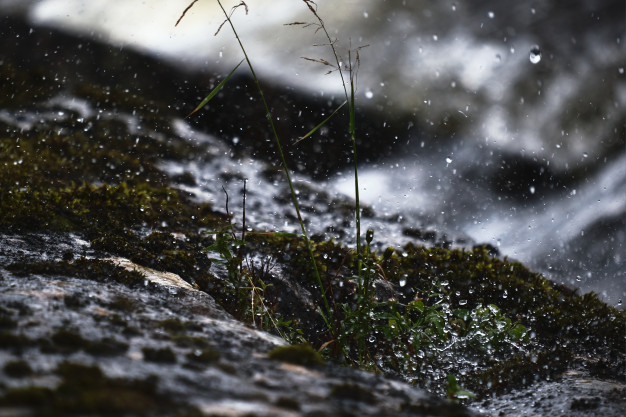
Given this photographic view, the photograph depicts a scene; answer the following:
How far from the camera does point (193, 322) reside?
5.23 feet

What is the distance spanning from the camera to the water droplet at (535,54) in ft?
25.3

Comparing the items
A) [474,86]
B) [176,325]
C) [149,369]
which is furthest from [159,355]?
[474,86]

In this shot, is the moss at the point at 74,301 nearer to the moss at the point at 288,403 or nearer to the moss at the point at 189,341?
the moss at the point at 189,341

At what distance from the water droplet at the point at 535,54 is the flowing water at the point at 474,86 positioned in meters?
0.02

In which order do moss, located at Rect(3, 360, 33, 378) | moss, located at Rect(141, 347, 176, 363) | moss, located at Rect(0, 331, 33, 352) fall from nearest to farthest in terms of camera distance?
moss, located at Rect(3, 360, 33, 378) < moss, located at Rect(0, 331, 33, 352) < moss, located at Rect(141, 347, 176, 363)

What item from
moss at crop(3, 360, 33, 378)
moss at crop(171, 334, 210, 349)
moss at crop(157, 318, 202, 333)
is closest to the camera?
moss at crop(3, 360, 33, 378)

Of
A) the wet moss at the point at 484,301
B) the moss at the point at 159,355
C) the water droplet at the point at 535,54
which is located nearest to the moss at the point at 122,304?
the moss at the point at 159,355

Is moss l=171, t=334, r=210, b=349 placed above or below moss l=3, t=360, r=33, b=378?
above

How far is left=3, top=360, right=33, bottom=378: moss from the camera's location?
3.05 ft

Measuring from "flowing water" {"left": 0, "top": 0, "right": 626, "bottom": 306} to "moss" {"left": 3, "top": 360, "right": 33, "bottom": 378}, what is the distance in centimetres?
612

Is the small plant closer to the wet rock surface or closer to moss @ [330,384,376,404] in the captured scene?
the wet rock surface

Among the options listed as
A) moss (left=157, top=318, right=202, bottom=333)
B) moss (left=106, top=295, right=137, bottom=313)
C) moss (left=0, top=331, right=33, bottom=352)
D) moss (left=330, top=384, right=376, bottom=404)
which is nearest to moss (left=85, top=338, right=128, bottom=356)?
moss (left=0, top=331, right=33, bottom=352)

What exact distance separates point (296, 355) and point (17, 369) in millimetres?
694

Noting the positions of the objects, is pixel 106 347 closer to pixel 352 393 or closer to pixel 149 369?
pixel 149 369
